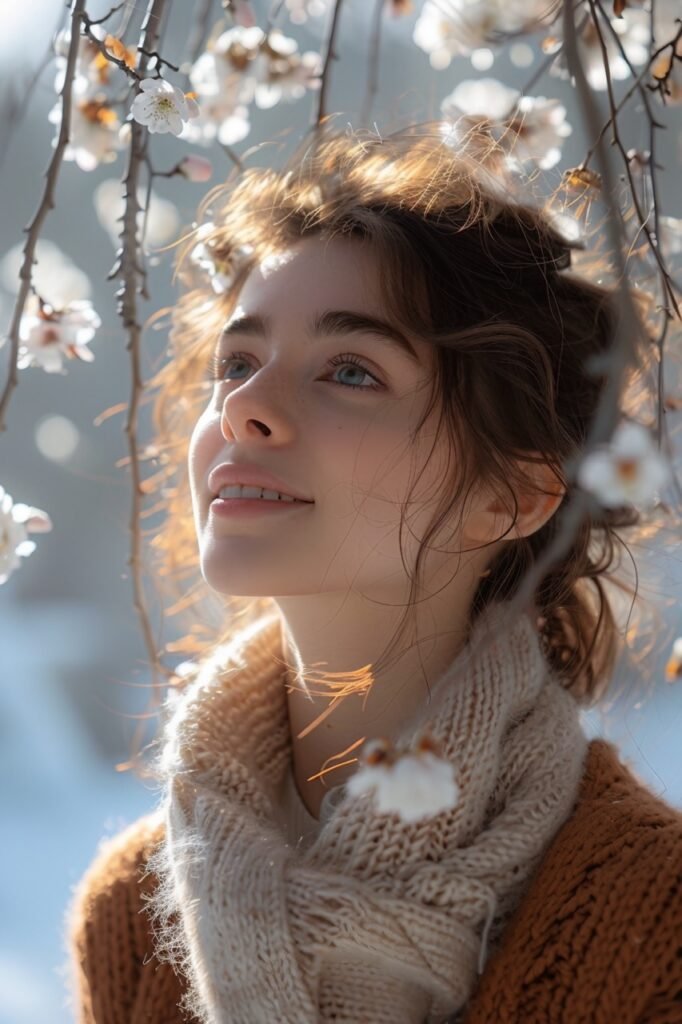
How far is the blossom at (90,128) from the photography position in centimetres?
→ 95

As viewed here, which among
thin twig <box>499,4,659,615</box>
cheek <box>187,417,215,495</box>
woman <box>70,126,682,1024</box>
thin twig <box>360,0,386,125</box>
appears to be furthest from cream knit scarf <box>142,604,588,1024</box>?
thin twig <box>360,0,386,125</box>

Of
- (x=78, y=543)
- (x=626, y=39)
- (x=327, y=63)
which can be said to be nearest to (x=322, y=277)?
(x=327, y=63)

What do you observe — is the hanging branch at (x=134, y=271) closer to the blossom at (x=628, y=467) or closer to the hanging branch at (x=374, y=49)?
the hanging branch at (x=374, y=49)

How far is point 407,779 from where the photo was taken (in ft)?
1.74

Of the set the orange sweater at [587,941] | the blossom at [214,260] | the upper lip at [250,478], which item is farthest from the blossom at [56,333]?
the orange sweater at [587,941]

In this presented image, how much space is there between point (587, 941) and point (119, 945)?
1.26ft

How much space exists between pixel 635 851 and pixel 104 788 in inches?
52.2

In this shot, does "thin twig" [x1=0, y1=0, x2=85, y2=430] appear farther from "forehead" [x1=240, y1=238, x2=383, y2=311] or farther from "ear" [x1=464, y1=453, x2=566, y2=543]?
"ear" [x1=464, y1=453, x2=566, y2=543]

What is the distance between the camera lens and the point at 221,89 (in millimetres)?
1033

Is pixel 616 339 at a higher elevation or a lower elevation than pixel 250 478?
lower

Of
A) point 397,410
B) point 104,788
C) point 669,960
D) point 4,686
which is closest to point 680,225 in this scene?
point 397,410

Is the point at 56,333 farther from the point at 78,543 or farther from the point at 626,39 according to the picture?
the point at 78,543

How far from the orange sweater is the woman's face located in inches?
8.8

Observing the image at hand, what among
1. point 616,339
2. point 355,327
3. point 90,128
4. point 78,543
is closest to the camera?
point 616,339
